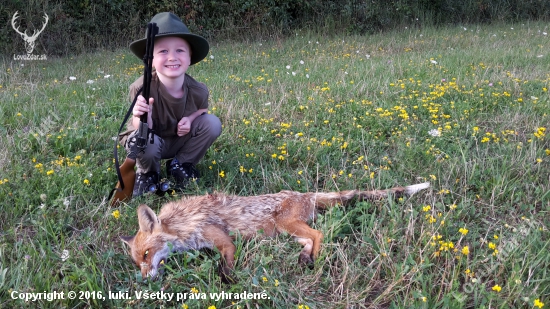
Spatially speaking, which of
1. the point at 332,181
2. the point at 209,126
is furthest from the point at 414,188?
the point at 209,126

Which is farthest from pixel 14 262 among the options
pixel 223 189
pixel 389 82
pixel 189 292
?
pixel 389 82

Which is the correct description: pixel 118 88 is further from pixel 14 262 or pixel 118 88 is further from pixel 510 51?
pixel 510 51

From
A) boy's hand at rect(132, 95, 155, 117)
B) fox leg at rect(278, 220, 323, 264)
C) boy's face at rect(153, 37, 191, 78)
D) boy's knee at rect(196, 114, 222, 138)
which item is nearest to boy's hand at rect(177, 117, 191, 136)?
boy's knee at rect(196, 114, 222, 138)

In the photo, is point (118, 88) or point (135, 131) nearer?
point (135, 131)

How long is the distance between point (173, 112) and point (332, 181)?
160 centimetres

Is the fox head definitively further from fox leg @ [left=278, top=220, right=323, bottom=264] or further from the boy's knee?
the boy's knee

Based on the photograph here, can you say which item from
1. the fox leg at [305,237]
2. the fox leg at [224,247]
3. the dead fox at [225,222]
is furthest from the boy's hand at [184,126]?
the fox leg at [305,237]

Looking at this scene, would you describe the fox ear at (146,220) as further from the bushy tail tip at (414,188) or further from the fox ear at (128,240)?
the bushy tail tip at (414,188)

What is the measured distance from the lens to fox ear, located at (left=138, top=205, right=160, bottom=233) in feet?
9.34

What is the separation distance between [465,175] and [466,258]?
3.86 ft

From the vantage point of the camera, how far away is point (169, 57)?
386cm

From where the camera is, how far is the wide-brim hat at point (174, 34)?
3.77 meters

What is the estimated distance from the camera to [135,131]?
3707 millimetres

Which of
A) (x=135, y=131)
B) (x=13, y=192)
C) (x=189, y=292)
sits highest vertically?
(x=135, y=131)
